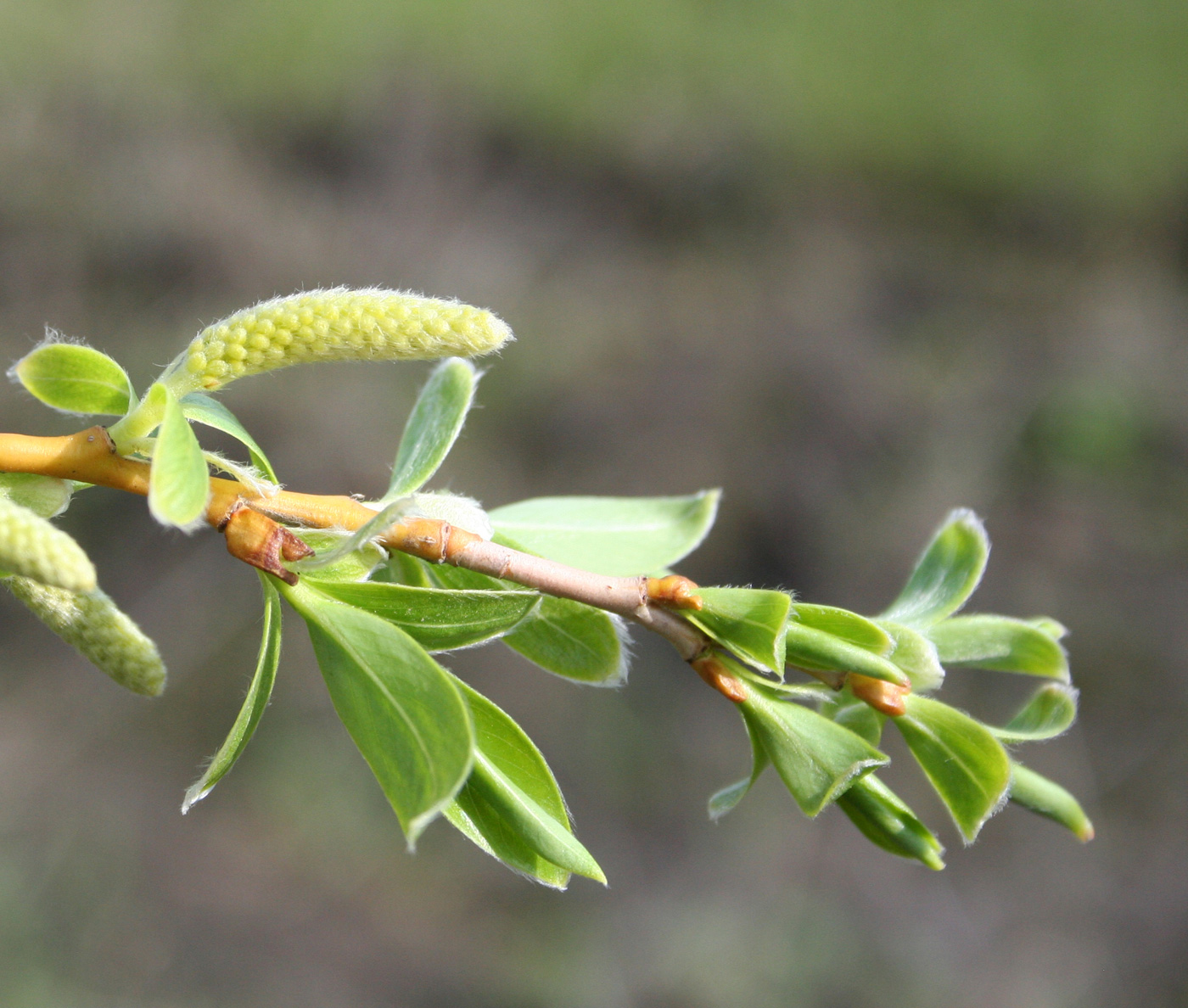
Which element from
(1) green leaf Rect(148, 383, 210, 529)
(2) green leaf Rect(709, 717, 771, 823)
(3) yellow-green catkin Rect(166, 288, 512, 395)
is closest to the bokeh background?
(2) green leaf Rect(709, 717, 771, 823)

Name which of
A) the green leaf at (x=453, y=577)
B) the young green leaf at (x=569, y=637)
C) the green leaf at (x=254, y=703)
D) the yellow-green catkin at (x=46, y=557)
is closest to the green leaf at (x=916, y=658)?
the young green leaf at (x=569, y=637)

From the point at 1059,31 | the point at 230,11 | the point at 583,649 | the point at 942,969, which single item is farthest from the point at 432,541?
the point at 1059,31

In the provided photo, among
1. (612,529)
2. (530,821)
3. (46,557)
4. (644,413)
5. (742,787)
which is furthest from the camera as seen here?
(644,413)

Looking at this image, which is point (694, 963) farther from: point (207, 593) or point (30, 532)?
point (30, 532)

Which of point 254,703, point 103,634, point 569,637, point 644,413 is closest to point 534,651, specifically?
point 569,637

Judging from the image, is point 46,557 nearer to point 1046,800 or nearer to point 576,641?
point 576,641

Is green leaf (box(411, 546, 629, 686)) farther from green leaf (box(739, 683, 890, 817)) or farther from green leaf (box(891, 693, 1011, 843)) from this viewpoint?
green leaf (box(891, 693, 1011, 843))

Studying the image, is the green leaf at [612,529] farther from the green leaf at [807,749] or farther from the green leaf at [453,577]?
the green leaf at [807,749]
